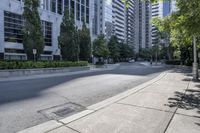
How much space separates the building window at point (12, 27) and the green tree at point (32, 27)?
10.6m

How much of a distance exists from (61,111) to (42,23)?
39.7 m

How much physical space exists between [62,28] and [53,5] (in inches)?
658

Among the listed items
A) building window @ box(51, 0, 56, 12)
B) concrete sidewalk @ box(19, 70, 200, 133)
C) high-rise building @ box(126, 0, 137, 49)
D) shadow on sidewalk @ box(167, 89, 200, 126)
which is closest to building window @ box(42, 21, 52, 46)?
building window @ box(51, 0, 56, 12)

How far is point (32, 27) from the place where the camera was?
27953mm

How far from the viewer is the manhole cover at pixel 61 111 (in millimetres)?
6482

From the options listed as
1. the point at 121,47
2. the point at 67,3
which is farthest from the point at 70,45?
the point at 121,47

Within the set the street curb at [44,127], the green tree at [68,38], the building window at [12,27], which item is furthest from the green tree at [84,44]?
→ the street curb at [44,127]

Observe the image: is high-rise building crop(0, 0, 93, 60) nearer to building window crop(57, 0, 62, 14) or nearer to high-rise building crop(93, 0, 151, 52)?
building window crop(57, 0, 62, 14)

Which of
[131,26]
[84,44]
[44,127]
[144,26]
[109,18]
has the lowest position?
[44,127]

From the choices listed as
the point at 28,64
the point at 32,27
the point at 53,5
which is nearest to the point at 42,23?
the point at 53,5

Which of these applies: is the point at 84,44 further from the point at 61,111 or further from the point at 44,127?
the point at 44,127

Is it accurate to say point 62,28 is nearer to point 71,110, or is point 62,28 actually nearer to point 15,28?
point 15,28

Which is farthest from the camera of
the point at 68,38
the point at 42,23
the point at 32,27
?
the point at 42,23

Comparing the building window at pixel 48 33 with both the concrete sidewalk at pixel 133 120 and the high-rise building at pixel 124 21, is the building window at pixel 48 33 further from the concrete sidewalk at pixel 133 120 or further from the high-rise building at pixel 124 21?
the concrete sidewalk at pixel 133 120
